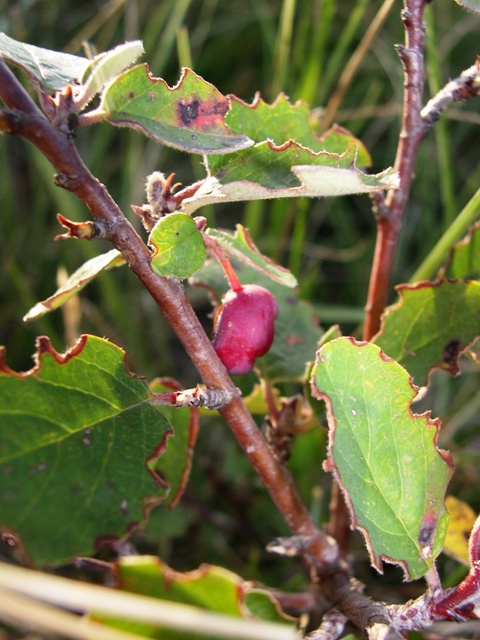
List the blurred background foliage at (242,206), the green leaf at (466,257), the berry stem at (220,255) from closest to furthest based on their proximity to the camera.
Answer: the berry stem at (220,255) < the green leaf at (466,257) < the blurred background foliage at (242,206)

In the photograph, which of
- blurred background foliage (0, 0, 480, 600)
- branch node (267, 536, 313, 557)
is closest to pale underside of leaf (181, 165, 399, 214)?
branch node (267, 536, 313, 557)

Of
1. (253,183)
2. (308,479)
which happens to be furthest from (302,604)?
(253,183)

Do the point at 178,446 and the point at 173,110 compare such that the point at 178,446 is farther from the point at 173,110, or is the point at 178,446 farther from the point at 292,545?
the point at 173,110

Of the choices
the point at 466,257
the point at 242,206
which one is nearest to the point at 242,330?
the point at 466,257

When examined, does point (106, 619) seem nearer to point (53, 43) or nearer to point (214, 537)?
point (214, 537)

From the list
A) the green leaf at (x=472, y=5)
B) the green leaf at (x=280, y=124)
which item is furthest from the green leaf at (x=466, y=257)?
the green leaf at (x=472, y=5)

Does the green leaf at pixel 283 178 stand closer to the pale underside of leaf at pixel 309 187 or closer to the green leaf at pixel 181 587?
the pale underside of leaf at pixel 309 187

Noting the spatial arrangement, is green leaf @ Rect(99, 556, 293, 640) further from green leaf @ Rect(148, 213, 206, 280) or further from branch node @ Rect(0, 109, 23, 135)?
branch node @ Rect(0, 109, 23, 135)
